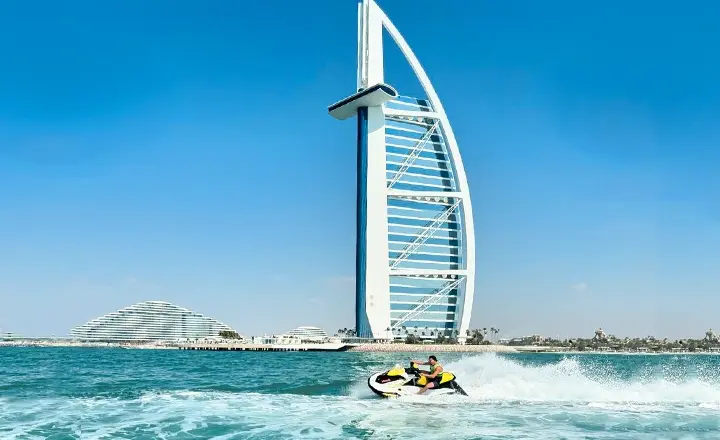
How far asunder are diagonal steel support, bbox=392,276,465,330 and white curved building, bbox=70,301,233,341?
104 m

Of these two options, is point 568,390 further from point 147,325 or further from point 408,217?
point 147,325

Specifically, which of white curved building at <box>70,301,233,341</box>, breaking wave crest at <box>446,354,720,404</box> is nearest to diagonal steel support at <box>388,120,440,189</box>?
breaking wave crest at <box>446,354,720,404</box>

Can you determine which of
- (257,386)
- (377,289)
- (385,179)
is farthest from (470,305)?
(257,386)

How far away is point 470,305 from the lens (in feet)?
331

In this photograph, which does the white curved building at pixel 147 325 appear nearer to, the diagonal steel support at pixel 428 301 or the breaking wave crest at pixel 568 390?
the diagonal steel support at pixel 428 301

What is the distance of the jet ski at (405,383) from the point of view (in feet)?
Answer: 71.5

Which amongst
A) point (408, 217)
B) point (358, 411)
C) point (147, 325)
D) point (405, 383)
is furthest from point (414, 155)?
point (147, 325)

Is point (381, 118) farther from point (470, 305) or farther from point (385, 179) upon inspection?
point (470, 305)

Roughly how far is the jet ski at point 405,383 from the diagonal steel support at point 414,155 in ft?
262

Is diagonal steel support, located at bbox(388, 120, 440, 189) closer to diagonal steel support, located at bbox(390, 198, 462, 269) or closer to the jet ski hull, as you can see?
diagonal steel support, located at bbox(390, 198, 462, 269)

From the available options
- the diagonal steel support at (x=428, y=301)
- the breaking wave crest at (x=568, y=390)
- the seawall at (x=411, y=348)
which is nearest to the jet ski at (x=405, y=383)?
the breaking wave crest at (x=568, y=390)

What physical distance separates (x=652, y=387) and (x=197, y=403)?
15921 mm

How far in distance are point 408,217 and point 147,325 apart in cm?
10949

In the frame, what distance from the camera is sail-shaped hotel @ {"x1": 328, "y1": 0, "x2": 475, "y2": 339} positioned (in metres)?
98.4
